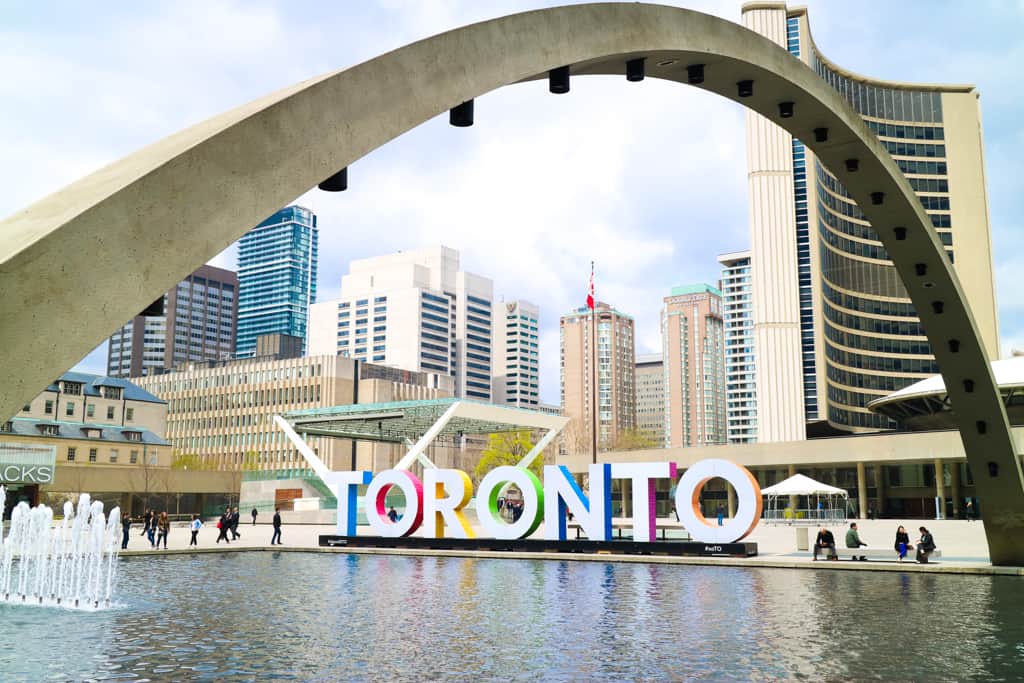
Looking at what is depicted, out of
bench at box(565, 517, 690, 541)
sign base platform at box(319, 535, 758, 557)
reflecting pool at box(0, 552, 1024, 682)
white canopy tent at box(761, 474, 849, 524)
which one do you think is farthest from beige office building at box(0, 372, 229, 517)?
white canopy tent at box(761, 474, 849, 524)

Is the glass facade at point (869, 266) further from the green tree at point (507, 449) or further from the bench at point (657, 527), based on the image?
the bench at point (657, 527)

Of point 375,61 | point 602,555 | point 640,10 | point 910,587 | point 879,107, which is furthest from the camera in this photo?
point 879,107

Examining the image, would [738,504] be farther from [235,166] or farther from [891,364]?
[891,364]

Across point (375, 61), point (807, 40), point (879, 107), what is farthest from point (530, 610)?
point (879, 107)

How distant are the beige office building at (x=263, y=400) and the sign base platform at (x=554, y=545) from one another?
96.0m

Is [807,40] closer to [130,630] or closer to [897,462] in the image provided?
[897,462]

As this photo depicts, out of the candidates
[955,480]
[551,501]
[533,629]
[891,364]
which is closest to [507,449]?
[955,480]

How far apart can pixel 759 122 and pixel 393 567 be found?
280 ft

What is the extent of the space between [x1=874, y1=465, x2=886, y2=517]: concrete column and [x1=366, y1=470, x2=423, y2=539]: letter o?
47211mm

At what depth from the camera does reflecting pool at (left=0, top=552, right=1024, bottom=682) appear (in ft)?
39.7

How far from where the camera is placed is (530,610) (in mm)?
17781

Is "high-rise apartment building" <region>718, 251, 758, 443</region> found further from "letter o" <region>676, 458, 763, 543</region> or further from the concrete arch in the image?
the concrete arch

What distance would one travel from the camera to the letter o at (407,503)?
3525 centimetres

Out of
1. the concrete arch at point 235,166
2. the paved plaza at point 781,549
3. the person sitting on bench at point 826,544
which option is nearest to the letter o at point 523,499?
the paved plaza at point 781,549
